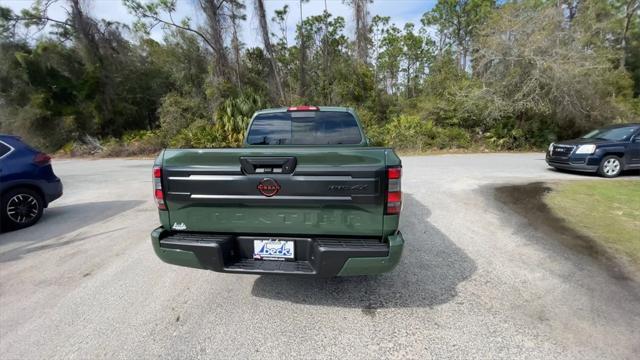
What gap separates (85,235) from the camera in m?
4.81

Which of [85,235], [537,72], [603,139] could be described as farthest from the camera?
[537,72]

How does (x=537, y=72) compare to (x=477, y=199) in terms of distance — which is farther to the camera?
(x=537, y=72)

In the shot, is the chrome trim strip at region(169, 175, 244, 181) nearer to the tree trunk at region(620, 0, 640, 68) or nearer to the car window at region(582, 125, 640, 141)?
the car window at region(582, 125, 640, 141)

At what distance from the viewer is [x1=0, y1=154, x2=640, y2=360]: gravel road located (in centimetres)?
229

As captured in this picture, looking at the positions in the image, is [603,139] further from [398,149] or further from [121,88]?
[121,88]

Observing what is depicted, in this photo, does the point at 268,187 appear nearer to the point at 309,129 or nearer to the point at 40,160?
the point at 309,129

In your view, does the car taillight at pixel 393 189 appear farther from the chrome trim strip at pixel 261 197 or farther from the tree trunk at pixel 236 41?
the tree trunk at pixel 236 41

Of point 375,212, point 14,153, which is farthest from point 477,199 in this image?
point 14,153

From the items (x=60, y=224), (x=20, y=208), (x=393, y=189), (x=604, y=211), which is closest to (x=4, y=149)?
(x=20, y=208)

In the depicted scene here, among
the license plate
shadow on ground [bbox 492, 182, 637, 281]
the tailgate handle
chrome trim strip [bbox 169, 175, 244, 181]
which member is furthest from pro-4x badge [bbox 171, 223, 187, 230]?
shadow on ground [bbox 492, 182, 637, 281]

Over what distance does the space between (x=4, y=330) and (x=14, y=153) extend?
13.3ft

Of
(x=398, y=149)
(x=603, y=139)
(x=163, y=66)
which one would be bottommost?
(x=398, y=149)

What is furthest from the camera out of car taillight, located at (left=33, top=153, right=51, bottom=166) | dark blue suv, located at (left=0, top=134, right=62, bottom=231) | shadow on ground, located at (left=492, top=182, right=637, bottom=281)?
car taillight, located at (left=33, top=153, right=51, bottom=166)

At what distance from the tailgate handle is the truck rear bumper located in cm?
58
